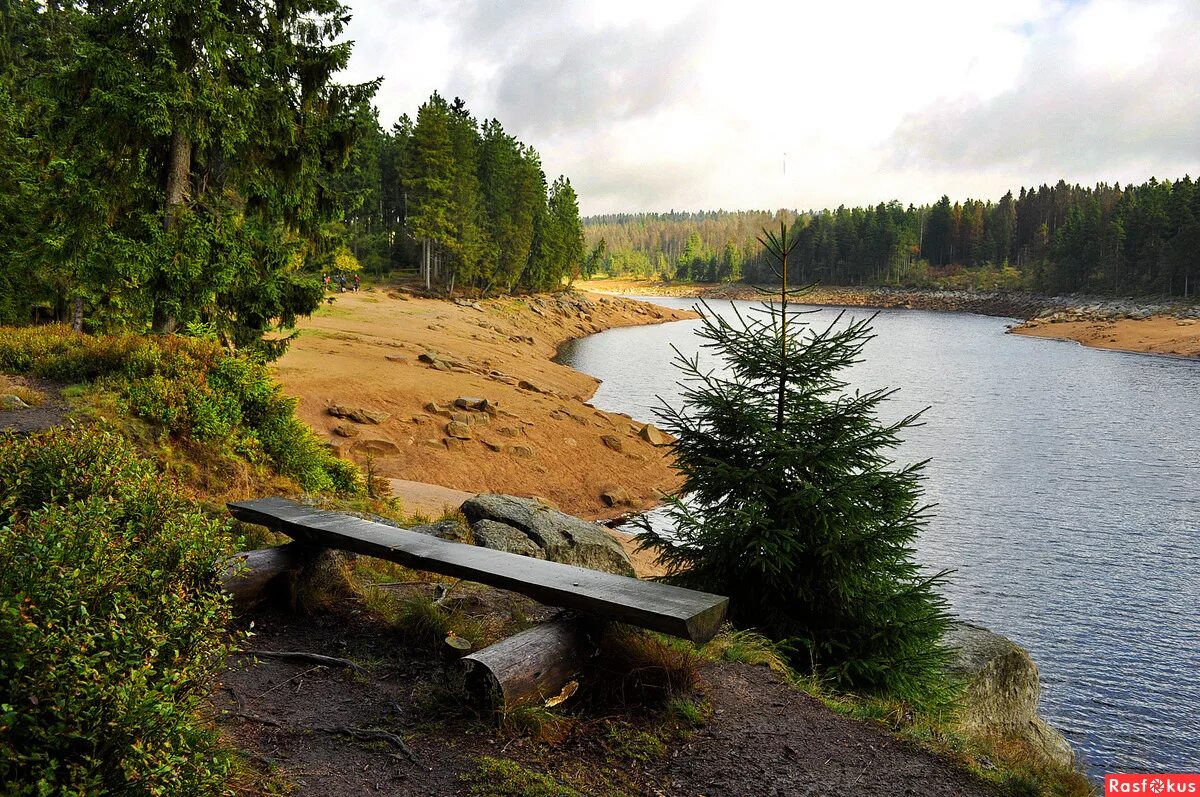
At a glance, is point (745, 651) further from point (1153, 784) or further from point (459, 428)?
point (459, 428)

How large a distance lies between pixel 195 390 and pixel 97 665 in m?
8.34

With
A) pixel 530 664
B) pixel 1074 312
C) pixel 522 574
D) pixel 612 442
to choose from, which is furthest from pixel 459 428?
pixel 1074 312

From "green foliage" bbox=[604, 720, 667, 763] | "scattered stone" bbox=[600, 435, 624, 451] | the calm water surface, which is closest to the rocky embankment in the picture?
the calm water surface

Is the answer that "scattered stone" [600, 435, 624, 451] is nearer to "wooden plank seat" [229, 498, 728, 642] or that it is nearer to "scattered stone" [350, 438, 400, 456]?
"scattered stone" [350, 438, 400, 456]

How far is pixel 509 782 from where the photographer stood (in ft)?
13.4

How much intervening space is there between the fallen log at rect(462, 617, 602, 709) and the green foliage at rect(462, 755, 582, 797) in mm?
474

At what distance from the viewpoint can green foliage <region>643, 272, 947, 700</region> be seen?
6.98 meters

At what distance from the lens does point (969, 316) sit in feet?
334

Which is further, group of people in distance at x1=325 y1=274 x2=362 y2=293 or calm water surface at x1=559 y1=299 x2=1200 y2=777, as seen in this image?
group of people in distance at x1=325 y1=274 x2=362 y2=293

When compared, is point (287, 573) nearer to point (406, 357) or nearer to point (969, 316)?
point (406, 357)

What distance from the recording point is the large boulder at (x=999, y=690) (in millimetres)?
8266

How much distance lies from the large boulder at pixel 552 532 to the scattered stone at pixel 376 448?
8071mm

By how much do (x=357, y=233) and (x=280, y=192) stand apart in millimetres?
47858

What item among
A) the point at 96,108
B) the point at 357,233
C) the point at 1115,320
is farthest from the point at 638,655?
the point at 1115,320
